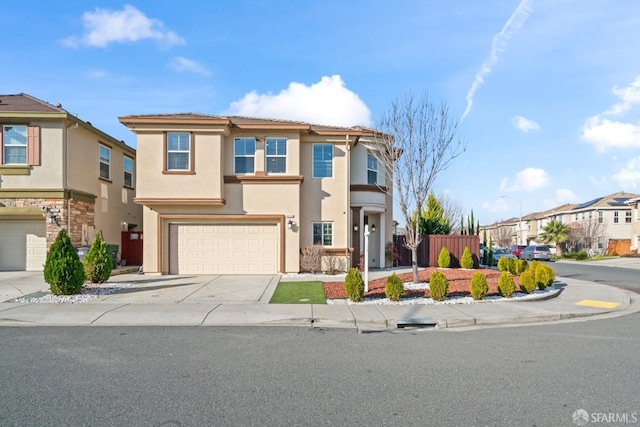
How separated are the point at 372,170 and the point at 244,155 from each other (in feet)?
19.7

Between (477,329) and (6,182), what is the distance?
1813 centimetres

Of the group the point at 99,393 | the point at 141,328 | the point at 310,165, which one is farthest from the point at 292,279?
the point at 99,393

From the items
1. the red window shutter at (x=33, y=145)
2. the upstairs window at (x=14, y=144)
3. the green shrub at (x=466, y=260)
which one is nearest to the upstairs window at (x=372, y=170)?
the green shrub at (x=466, y=260)

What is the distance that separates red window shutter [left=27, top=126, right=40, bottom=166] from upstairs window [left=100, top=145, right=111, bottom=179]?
3194 mm

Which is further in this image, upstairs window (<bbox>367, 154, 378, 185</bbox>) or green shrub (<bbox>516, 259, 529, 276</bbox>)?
upstairs window (<bbox>367, 154, 378, 185</bbox>)

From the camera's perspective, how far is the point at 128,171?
2284 cm

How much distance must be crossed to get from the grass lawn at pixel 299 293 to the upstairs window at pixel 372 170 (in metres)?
6.91

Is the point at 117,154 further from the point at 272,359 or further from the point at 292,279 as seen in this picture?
the point at 272,359

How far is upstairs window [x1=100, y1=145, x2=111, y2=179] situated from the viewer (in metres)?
20.0

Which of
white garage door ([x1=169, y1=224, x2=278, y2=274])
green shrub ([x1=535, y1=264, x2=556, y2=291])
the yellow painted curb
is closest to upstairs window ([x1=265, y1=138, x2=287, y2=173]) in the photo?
white garage door ([x1=169, y1=224, x2=278, y2=274])

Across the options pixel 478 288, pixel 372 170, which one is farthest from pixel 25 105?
pixel 478 288

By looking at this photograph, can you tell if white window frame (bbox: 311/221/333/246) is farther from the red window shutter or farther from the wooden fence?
the red window shutter

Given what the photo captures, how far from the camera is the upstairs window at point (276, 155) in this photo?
58.2 ft

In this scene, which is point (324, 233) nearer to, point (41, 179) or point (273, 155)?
point (273, 155)
